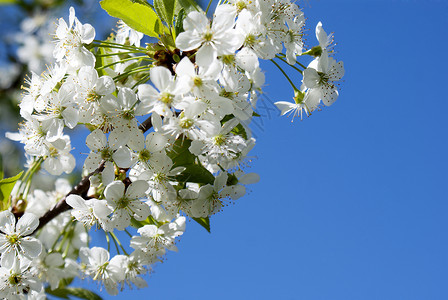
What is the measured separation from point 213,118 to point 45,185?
84.3 inches

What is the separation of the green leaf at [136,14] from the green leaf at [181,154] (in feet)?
1.36

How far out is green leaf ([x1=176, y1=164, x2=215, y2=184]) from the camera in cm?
179

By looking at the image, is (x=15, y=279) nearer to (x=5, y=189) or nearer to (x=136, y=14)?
(x=5, y=189)

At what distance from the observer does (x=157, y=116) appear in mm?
1606

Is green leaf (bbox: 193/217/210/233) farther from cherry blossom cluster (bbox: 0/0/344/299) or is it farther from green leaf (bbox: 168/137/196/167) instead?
green leaf (bbox: 168/137/196/167)

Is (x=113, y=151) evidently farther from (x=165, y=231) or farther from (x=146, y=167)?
(x=165, y=231)

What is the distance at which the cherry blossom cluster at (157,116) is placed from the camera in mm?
1570

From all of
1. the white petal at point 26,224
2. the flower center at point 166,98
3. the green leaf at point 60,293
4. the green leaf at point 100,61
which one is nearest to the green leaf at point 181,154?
the flower center at point 166,98

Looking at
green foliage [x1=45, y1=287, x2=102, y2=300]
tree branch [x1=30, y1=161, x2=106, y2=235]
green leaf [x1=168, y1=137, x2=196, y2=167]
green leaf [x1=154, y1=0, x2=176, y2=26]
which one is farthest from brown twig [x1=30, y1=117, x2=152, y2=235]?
green foliage [x1=45, y1=287, x2=102, y2=300]

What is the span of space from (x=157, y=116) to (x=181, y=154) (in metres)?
0.21

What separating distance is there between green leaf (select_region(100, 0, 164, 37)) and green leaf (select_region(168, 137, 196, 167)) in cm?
41

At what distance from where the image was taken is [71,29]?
6.15 feet

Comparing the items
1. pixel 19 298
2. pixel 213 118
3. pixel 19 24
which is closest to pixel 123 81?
pixel 213 118

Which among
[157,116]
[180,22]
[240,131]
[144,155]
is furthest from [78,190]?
[180,22]
